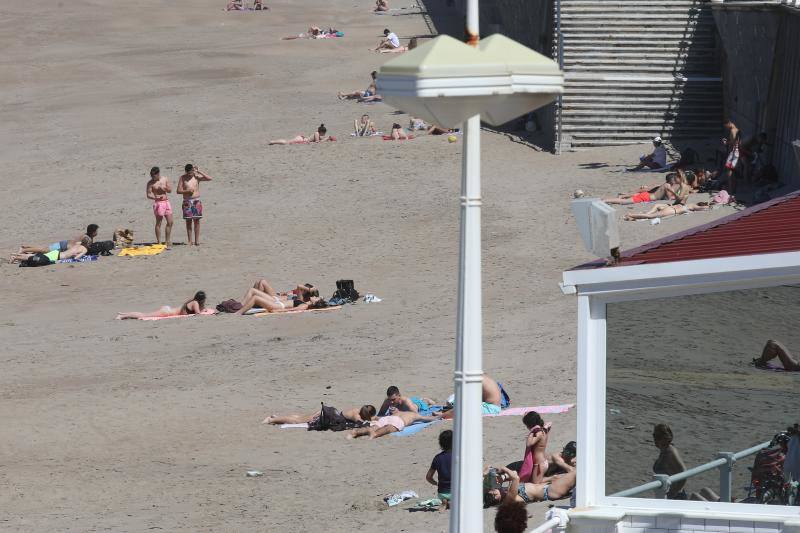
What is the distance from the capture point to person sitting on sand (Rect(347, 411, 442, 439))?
13.9m

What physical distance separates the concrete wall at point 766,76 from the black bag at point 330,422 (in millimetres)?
10486

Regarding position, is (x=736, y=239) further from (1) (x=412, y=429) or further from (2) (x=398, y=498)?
(1) (x=412, y=429)

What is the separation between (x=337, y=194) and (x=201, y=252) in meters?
3.87

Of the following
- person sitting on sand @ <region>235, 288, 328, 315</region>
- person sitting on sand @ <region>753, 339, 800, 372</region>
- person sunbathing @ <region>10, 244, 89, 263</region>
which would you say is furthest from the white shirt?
person sitting on sand @ <region>753, 339, 800, 372</region>

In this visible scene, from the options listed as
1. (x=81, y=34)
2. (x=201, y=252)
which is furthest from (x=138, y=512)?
(x=81, y=34)

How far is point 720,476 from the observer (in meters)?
7.19

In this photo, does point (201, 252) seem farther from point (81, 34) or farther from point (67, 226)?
point (81, 34)

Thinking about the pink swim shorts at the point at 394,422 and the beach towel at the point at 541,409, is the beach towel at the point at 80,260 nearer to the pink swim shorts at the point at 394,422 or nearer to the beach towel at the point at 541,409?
the pink swim shorts at the point at 394,422

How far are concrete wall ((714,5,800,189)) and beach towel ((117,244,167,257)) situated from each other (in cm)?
965

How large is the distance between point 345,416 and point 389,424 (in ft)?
2.02

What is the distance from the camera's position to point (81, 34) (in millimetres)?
47656

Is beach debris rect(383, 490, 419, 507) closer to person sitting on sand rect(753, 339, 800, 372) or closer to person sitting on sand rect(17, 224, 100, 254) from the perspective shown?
person sitting on sand rect(753, 339, 800, 372)

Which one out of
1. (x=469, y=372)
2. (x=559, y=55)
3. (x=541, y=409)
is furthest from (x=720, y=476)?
(x=559, y=55)

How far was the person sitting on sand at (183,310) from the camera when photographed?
1905 centimetres
